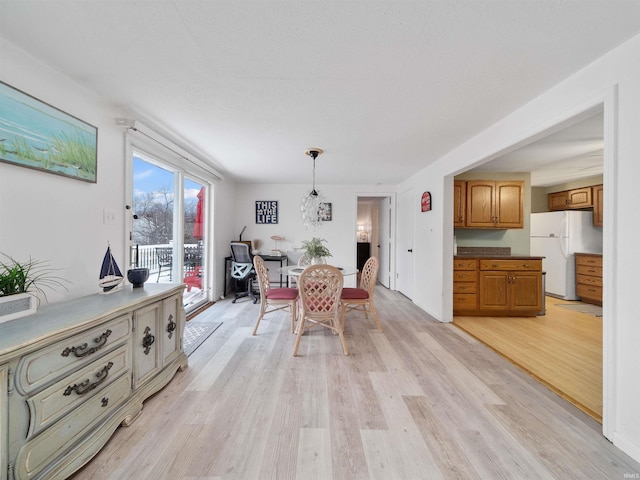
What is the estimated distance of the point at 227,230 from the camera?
485 centimetres

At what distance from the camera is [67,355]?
3.93 feet

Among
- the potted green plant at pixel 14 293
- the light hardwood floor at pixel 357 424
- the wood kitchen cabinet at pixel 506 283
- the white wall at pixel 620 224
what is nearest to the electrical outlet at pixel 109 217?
the potted green plant at pixel 14 293

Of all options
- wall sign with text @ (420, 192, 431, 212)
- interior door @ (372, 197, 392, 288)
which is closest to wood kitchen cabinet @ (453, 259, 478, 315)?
wall sign with text @ (420, 192, 431, 212)

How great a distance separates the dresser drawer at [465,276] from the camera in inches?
144

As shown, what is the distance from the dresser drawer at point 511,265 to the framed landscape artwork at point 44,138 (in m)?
4.49

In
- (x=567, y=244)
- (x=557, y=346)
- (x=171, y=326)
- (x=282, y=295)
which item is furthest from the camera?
(x=567, y=244)

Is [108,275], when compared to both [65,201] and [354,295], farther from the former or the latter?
[354,295]

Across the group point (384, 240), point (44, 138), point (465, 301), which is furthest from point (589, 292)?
point (44, 138)

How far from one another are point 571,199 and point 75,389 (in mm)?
7061

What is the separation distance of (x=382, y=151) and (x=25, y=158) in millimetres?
3077

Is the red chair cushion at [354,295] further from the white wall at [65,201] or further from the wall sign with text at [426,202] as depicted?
the white wall at [65,201]

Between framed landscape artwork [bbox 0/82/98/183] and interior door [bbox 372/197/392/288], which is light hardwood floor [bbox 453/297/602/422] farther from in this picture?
framed landscape artwork [bbox 0/82/98/183]

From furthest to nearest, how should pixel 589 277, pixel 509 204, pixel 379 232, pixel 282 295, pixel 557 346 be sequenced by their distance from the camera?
pixel 379 232 → pixel 589 277 → pixel 509 204 → pixel 282 295 → pixel 557 346

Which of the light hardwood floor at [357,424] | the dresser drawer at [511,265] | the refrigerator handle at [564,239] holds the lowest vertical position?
the light hardwood floor at [357,424]
